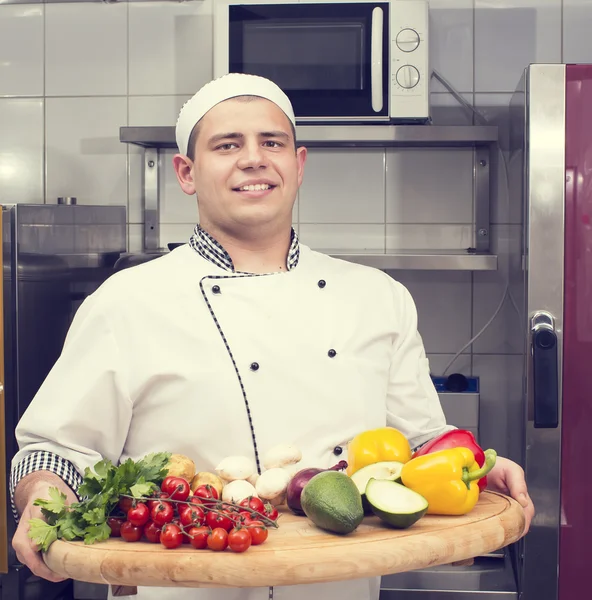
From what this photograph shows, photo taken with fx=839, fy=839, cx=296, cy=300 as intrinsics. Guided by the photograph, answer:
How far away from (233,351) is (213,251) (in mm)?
197

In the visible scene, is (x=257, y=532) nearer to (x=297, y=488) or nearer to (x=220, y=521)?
(x=220, y=521)

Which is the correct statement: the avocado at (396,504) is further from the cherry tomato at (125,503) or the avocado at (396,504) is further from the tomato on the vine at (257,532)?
the cherry tomato at (125,503)

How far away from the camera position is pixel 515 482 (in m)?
1.26

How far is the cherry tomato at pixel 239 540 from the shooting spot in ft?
3.13

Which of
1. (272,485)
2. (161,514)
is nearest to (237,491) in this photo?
(272,485)

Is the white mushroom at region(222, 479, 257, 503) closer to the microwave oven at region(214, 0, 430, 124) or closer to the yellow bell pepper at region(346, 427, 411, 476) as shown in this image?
the yellow bell pepper at region(346, 427, 411, 476)

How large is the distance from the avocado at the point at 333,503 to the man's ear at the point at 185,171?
2.08 feet

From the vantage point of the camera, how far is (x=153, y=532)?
101cm

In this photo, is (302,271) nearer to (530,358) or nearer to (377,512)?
(377,512)

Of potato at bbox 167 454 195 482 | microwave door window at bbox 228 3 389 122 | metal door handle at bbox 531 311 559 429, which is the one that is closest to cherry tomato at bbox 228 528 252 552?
potato at bbox 167 454 195 482

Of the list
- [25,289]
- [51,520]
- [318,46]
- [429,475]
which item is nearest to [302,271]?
[429,475]

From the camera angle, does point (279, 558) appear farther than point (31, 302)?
No

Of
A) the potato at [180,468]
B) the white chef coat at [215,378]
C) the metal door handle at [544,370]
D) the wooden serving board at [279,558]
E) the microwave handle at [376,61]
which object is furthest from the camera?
the microwave handle at [376,61]

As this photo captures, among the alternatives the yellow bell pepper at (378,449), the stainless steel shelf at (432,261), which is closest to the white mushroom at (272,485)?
the yellow bell pepper at (378,449)
